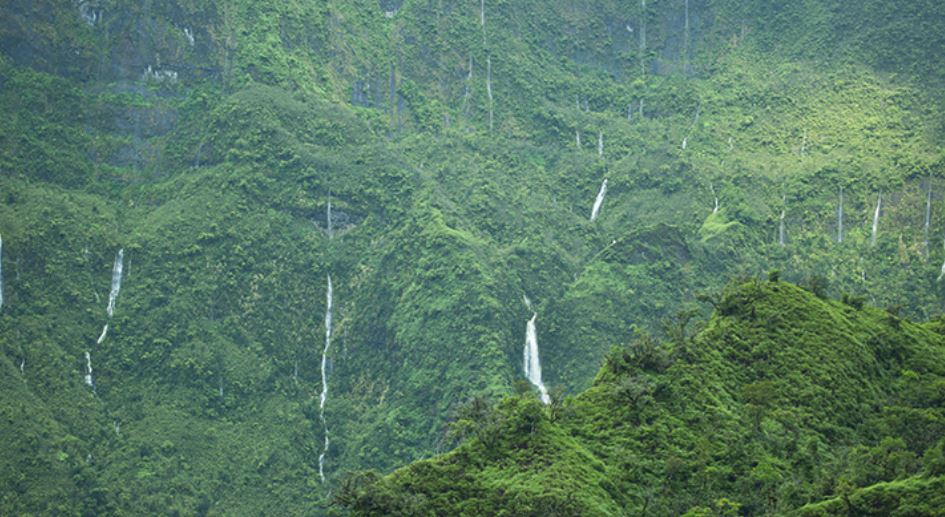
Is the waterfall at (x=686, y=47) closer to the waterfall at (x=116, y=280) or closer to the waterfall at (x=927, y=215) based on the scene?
the waterfall at (x=927, y=215)

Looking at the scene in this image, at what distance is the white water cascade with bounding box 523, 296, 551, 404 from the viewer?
104 meters

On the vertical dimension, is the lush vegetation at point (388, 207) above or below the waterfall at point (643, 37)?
below

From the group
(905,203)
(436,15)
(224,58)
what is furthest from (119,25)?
(905,203)

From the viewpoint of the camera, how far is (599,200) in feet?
412

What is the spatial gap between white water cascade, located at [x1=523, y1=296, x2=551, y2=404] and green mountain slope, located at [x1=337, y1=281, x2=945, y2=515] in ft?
105

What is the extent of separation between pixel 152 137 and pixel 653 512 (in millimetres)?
74607

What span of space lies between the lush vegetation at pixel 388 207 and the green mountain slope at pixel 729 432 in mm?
1208

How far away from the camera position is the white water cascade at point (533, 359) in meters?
104

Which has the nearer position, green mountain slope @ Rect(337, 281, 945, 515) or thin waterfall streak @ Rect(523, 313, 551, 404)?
green mountain slope @ Rect(337, 281, 945, 515)

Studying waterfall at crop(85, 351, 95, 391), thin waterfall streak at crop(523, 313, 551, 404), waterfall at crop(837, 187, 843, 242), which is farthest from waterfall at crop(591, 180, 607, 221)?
waterfall at crop(85, 351, 95, 391)

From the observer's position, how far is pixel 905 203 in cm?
11638

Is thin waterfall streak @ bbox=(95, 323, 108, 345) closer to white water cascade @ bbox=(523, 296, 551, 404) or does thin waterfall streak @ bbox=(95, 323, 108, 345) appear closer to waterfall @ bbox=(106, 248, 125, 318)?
waterfall @ bbox=(106, 248, 125, 318)

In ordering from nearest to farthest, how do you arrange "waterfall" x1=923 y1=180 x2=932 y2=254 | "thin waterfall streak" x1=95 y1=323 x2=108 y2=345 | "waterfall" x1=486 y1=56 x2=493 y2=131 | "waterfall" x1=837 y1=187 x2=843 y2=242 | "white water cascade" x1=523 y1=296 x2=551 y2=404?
1. "thin waterfall streak" x1=95 y1=323 x2=108 y2=345
2. "white water cascade" x1=523 y1=296 x2=551 y2=404
3. "waterfall" x1=923 y1=180 x2=932 y2=254
4. "waterfall" x1=837 y1=187 x2=843 y2=242
5. "waterfall" x1=486 y1=56 x2=493 y2=131

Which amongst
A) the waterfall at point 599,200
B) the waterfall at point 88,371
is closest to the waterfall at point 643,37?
the waterfall at point 599,200
